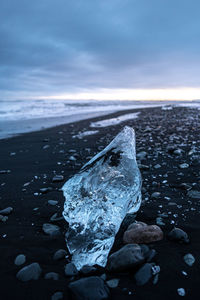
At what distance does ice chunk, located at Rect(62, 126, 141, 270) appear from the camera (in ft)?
6.85

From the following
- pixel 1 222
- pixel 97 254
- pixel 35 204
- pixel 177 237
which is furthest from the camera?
pixel 35 204

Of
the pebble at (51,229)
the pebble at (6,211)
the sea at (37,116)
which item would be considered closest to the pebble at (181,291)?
the pebble at (51,229)

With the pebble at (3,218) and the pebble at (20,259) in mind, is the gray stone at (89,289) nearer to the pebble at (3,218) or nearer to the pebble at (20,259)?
the pebble at (20,259)

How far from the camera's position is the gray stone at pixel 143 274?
170 cm

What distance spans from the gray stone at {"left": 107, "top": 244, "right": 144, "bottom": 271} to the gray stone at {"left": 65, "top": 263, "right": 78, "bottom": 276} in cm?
31

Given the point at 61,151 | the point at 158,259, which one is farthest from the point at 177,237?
the point at 61,151

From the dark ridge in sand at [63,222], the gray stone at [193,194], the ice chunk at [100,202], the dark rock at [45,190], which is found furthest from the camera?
the dark rock at [45,190]

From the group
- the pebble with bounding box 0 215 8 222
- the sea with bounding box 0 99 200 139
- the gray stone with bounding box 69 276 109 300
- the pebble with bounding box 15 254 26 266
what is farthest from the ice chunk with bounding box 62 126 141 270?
the sea with bounding box 0 99 200 139

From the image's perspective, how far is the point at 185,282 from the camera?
1668 millimetres

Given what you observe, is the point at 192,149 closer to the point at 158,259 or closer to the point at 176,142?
the point at 176,142

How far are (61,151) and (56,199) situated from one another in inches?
134

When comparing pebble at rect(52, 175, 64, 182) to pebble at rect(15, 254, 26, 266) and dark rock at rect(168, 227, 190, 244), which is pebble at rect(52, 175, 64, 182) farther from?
dark rock at rect(168, 227, 190, 244)

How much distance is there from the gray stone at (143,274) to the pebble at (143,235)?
0.34 meters

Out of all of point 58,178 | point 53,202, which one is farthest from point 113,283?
point 58,178
